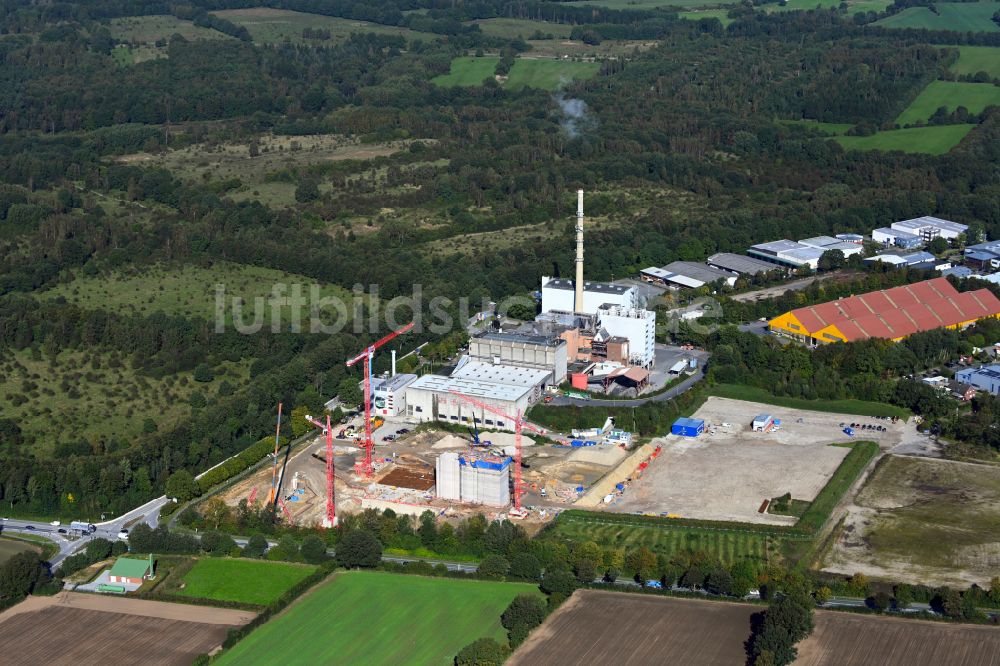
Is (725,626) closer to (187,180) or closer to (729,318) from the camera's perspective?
(729,318)

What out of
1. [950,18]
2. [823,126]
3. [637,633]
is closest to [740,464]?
[637,633]

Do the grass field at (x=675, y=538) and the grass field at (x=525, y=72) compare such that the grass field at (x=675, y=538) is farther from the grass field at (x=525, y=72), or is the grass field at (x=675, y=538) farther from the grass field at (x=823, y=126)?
the grass field at (x=525, y=72)

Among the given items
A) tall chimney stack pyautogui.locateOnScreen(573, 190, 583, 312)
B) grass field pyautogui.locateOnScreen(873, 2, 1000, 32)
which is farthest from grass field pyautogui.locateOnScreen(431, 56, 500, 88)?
tall chimney stack pyautogui.locateOnScreen(573, 190, 583, 312)

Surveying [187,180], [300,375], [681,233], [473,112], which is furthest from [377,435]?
[473,112]

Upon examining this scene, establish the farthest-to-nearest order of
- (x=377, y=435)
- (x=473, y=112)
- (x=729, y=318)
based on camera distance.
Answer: (x=473, y=112) → (x=729, y=318) → (x=377, y=435)

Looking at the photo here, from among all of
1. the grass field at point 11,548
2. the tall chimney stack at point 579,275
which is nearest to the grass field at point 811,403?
the tall chimney stack at point 579,275
